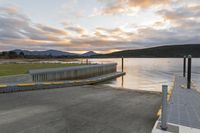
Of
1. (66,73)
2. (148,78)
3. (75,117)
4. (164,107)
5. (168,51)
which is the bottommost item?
(148,78)

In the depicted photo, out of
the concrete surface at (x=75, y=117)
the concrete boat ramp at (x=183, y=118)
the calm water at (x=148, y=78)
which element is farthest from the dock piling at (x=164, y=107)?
the calm water at (x=148, y=78)

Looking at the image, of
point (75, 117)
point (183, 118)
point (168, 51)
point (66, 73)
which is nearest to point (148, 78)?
point (66, 73)

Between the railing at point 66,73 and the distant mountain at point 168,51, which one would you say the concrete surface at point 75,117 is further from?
the distant mountain at point 168,51

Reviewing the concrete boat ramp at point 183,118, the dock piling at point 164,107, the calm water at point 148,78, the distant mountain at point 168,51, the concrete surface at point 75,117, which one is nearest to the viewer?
the dock piling at point 164,107

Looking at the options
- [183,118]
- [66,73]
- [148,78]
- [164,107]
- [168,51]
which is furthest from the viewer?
[168,51]

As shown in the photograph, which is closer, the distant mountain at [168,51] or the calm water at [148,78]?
the calm water at [148,78]

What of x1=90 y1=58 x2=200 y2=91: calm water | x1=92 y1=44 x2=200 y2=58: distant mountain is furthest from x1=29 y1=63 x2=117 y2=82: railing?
x1=92 y1=44 x2=200 y2=58: distant mountain

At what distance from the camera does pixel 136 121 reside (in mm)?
4191

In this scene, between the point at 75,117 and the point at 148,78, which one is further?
the point at 148,78

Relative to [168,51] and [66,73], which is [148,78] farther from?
[168,51]

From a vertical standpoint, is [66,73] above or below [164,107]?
below

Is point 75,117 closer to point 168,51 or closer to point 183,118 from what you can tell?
point 183,118

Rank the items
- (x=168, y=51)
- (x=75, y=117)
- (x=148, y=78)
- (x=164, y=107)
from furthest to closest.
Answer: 1. (x=168, y=51)
2. (x=148, y=78)
3. (x=75, y=117)
4. (x=164, y=107)

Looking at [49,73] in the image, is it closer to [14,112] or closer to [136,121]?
[14,112]
